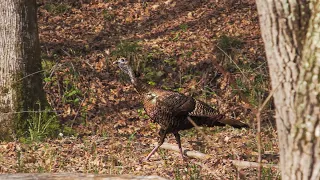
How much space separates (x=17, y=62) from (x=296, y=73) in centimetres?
584

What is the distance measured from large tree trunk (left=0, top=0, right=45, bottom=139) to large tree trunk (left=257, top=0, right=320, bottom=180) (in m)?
5.67

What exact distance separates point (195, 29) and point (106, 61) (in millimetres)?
2687

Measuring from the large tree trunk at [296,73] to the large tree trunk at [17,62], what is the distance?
5.67 m

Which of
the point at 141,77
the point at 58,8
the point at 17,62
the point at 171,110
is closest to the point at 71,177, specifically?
the point at 171,110

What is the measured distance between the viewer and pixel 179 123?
7.26 m

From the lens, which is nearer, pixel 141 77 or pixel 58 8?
pixel 141 77

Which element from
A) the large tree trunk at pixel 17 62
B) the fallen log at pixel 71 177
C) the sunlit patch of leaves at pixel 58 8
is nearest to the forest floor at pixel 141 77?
the sunlit patch of leaves at pixel 58 8

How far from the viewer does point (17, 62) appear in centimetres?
851

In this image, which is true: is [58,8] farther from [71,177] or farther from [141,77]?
[71,177]

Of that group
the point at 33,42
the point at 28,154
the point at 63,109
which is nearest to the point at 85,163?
the point at 28,154

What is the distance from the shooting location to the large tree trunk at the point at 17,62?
846 centimetres

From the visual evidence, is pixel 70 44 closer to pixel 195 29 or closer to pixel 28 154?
pixel 195 29

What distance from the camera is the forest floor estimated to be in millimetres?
7258

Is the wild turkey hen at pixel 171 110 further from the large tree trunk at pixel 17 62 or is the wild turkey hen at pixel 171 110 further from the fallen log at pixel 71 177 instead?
the fallen log at pixel 71 177
